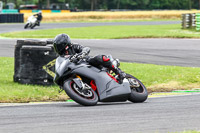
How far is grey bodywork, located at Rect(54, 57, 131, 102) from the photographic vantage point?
7934 millimetres

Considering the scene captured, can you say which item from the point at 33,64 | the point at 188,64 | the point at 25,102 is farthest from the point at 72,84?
the point at 188,64

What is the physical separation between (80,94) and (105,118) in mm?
1332

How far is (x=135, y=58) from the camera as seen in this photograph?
16703 mm

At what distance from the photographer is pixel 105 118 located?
6.45 meters

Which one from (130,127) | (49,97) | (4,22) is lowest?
(4,22)

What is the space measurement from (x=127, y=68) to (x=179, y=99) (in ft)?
15.0

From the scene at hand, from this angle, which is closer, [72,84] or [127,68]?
[72,84]

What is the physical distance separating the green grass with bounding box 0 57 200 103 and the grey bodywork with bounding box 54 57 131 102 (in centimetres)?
132

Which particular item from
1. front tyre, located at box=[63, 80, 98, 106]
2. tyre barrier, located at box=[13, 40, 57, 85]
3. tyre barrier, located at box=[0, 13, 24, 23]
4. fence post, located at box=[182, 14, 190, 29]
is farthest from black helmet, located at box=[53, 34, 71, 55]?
tyre barrier, located at box=[0, 13, 24, 23]

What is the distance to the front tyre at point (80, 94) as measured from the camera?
299 inches

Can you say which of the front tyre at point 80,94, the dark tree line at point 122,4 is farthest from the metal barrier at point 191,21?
the dark tree line at point 122,4

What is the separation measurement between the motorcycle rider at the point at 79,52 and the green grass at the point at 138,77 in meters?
1.21

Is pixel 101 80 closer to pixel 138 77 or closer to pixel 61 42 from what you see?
pixel 61 42

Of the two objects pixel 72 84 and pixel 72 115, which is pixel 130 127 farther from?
pixel 72 84
